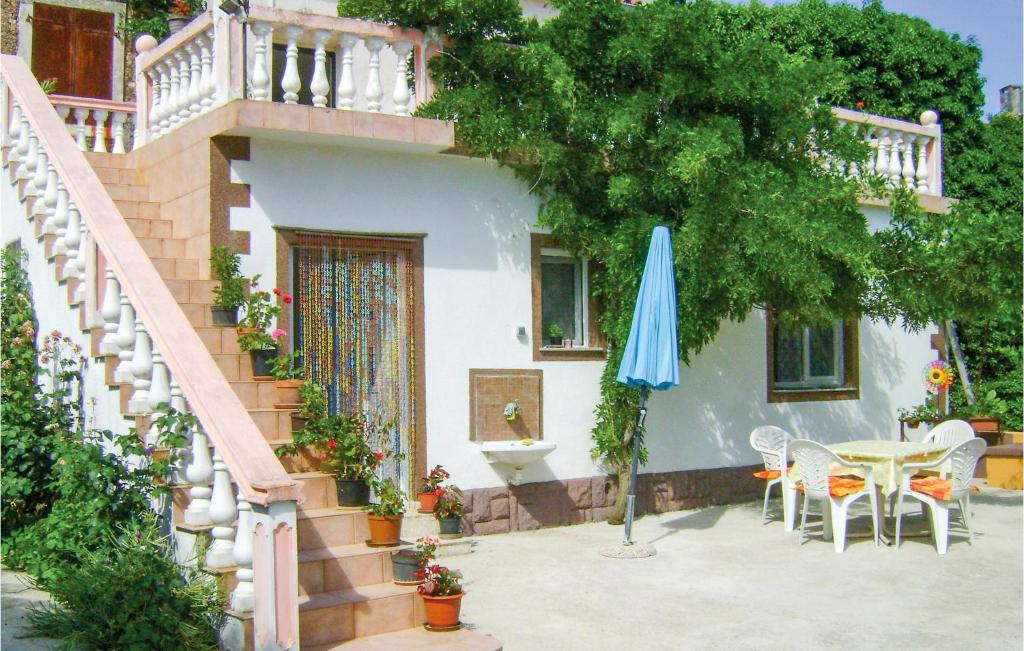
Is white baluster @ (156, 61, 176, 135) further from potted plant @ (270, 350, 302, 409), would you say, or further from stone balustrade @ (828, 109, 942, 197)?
stone balustrade @ (828, 109, 942, 197)

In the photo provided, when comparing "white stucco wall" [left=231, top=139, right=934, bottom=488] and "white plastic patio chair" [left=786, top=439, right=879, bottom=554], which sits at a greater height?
"white stucco wall" [left=231, top=139, right=934, bottom=488]

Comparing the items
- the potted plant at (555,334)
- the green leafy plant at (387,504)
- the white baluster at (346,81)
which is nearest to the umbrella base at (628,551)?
the potted plant at (555,334)

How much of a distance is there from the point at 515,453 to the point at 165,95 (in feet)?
13.6

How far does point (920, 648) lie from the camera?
6.32m

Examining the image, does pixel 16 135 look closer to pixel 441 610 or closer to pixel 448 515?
pixel 448 515

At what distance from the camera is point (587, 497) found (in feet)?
34.2

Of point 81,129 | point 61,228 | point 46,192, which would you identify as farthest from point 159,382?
point 81,129

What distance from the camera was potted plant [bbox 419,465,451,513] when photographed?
922 centimetres

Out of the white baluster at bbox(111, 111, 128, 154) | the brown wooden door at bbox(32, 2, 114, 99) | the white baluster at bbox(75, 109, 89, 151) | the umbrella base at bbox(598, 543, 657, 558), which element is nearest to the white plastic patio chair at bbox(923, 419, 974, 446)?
the umbrella base at bbox(598, 543, 657, 558)

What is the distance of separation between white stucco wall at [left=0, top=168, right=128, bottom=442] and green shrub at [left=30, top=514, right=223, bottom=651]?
3.86 ft

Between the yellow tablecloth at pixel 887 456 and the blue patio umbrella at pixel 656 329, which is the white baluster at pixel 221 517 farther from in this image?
the yellow tablecloth at pixel 887 456

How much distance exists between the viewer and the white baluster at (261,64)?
8445 millimetres

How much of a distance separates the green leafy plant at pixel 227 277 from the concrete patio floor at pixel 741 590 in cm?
251

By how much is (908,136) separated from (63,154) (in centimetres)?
873
